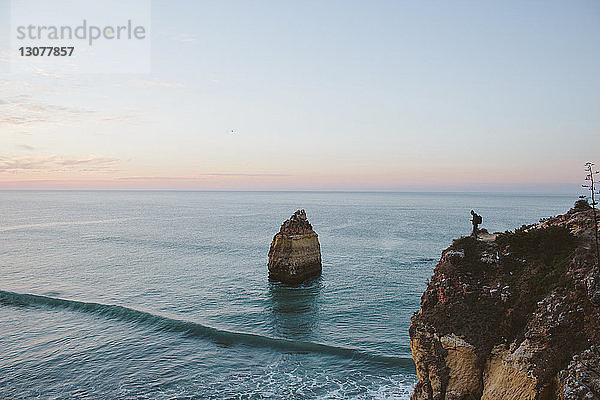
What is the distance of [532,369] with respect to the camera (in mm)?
14055

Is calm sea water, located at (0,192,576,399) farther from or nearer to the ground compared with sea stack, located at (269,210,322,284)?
nearer to the ground

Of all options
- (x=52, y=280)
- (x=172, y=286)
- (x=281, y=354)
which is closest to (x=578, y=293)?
(x=281, y=354)

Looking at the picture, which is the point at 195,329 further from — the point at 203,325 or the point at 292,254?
the point at 292,254

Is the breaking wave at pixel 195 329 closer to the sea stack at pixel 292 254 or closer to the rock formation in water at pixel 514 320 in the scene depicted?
the rock formation in water at pixel 514 320

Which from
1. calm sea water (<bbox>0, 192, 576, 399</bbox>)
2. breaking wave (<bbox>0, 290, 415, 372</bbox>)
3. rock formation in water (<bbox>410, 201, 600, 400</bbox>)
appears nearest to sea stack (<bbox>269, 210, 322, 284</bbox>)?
calm sea water (<bbox>0, 192, 576, 399</bbox>)

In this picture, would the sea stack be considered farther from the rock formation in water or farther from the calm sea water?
the rock formation in water

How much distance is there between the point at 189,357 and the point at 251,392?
7.75m

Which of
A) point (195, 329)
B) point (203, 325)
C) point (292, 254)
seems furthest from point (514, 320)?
point (292, 254)

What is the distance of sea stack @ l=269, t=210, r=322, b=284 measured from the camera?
171 feet

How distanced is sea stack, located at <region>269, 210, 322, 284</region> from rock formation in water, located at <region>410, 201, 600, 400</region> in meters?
34.1

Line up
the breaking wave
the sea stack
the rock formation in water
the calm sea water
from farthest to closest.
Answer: the sea stack < the breaking wave < the calm sea water < the rock formation in water

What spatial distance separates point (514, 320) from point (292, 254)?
37.8 m

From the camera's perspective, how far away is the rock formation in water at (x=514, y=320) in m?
13.7

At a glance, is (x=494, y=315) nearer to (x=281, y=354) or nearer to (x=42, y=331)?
(x=281, y=354)
